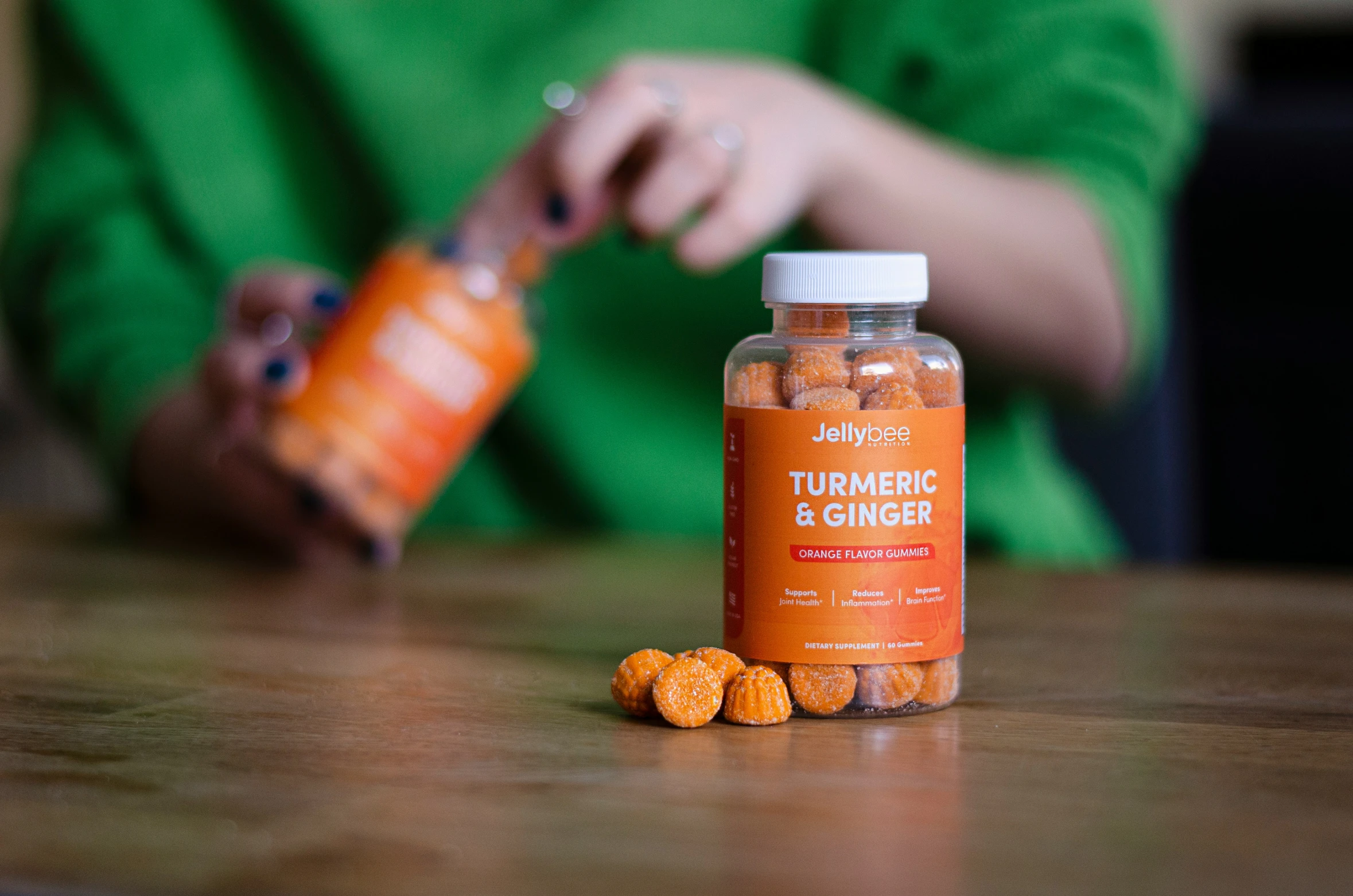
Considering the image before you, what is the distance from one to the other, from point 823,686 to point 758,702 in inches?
1.2

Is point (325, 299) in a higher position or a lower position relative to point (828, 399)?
higher

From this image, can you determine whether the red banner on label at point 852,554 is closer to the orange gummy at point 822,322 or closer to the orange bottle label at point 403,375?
the orange gummy at point 822,322

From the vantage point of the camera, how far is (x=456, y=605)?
35.7 inches

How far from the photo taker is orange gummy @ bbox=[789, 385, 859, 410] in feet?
1.94

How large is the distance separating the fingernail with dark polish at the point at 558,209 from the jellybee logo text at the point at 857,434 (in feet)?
1.34

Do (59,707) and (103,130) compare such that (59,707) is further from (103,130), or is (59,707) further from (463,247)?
(103,130)

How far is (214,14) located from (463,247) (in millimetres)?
673

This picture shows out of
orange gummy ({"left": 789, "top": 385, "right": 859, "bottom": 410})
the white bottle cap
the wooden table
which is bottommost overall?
the wooden table

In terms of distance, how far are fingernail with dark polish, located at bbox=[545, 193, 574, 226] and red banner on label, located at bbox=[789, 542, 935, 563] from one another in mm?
423

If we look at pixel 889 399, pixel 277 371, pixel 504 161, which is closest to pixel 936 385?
pixel 889 399

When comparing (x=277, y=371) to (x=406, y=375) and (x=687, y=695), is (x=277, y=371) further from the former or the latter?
(x=687, y=695)

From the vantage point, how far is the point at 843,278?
588mm

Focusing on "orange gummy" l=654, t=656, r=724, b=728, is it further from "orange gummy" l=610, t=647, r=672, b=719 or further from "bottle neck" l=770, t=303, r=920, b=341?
"bottle neck" l=770, t=303, r=920, b=341

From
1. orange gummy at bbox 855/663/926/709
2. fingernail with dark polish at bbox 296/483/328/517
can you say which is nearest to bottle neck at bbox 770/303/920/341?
orange gummy at bbox 855/663/926/709
